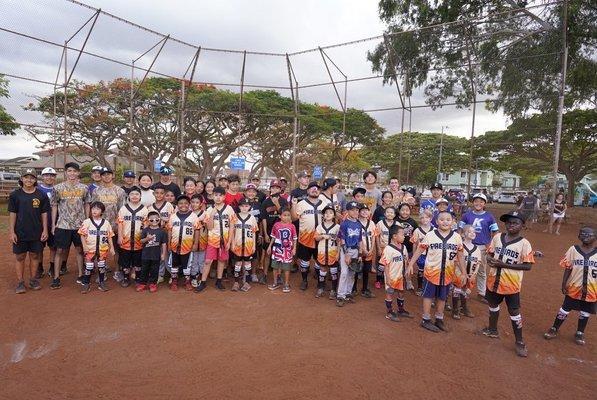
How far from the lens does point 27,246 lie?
538cm

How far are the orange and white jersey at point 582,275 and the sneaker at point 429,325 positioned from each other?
1.72m

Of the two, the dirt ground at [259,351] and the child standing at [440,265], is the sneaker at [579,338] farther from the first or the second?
A: the child standing at [440,265]

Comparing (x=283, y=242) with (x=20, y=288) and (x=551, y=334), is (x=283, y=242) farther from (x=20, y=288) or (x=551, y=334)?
(x=20, y=288)

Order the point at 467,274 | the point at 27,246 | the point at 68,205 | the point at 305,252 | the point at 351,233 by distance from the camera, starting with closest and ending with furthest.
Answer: the point at 467,274 < the point at 351,233 < the point at 27,246 < the point at 68,205 < the point at 305,252

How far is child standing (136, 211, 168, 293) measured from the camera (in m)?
5.48

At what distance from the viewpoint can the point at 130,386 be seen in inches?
121

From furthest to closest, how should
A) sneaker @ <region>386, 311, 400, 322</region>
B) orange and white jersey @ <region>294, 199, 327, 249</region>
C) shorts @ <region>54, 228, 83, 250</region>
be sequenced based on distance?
orange and white jersey @ <region>294, 199, 327, 249</region> → shorts @ <region>54, 228, 83, 250</region> → sneaker @ <region>386, 311, 400, 322</region>

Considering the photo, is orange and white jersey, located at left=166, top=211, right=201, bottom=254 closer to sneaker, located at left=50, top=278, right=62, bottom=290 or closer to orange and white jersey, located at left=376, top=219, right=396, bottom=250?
sneaker, located at left=50, top=278, right=62, bottom=290

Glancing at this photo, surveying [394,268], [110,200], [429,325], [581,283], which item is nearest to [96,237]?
[110,200]

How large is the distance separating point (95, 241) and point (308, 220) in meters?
3.38

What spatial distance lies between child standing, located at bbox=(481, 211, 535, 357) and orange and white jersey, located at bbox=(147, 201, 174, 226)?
16.0ft

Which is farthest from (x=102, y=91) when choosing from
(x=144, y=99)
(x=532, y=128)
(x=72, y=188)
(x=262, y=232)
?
(x=532, y=128)

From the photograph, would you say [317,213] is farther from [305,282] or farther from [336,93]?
[336,93]

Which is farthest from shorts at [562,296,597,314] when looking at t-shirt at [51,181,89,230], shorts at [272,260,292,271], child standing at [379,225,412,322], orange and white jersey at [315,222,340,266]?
t-shirt at [51,181,89,230]
